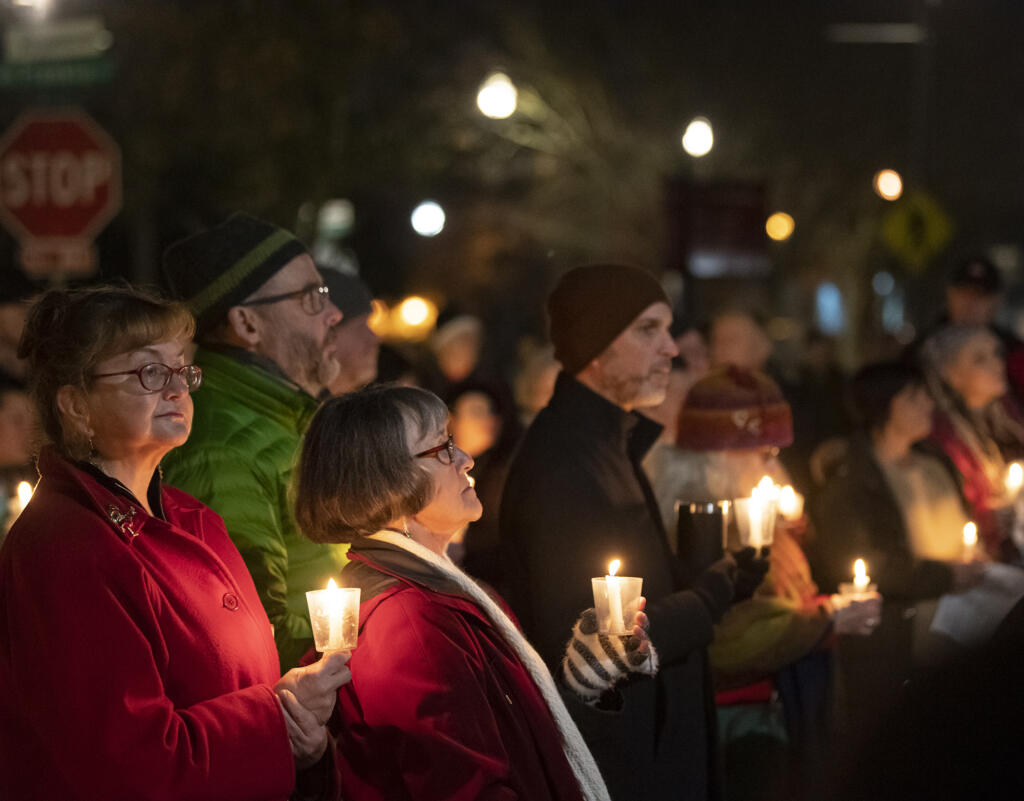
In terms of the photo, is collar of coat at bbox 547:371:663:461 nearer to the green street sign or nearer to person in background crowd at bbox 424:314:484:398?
person in background crowd at bbox 424:314:484:398

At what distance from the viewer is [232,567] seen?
3135mm

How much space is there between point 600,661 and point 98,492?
1272 mm

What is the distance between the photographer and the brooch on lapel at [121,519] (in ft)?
9.23

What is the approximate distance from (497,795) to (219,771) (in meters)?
0.62

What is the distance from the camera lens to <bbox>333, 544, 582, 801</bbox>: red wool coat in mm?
2945

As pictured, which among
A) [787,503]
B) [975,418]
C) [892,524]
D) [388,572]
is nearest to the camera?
[388,572]

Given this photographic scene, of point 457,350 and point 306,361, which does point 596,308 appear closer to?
point 306,361

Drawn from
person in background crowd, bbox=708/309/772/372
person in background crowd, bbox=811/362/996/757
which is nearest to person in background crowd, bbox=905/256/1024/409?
person in background crowd, bbox=708/309/772/372

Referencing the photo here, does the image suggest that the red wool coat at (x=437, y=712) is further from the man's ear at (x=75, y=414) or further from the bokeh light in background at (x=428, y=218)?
the bokeh light in background at (x=428, y=218)

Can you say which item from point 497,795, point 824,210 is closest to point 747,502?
point 497,795

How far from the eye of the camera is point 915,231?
18.8 m

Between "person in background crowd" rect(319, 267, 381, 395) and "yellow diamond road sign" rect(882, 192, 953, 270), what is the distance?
47.3 ft

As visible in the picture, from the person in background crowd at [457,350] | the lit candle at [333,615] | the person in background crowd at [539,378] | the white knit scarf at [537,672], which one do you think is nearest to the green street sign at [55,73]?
the person in background crowd at [457,350]

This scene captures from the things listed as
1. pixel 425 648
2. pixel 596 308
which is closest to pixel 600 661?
pixel 425 648
